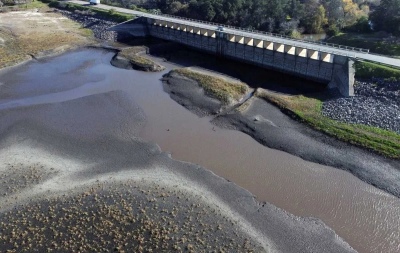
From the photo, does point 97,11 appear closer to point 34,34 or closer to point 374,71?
point 34,34

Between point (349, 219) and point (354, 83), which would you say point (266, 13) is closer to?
point (354, 83)

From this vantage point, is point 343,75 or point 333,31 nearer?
point 343,75

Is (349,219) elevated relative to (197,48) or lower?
lower

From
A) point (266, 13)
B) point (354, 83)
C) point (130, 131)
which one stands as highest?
point (266, 13)

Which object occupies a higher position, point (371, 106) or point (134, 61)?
point (134, 61)

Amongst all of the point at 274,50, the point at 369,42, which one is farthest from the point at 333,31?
the point at 274,50

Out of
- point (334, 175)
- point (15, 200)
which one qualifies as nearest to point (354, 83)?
point (334, 175)
